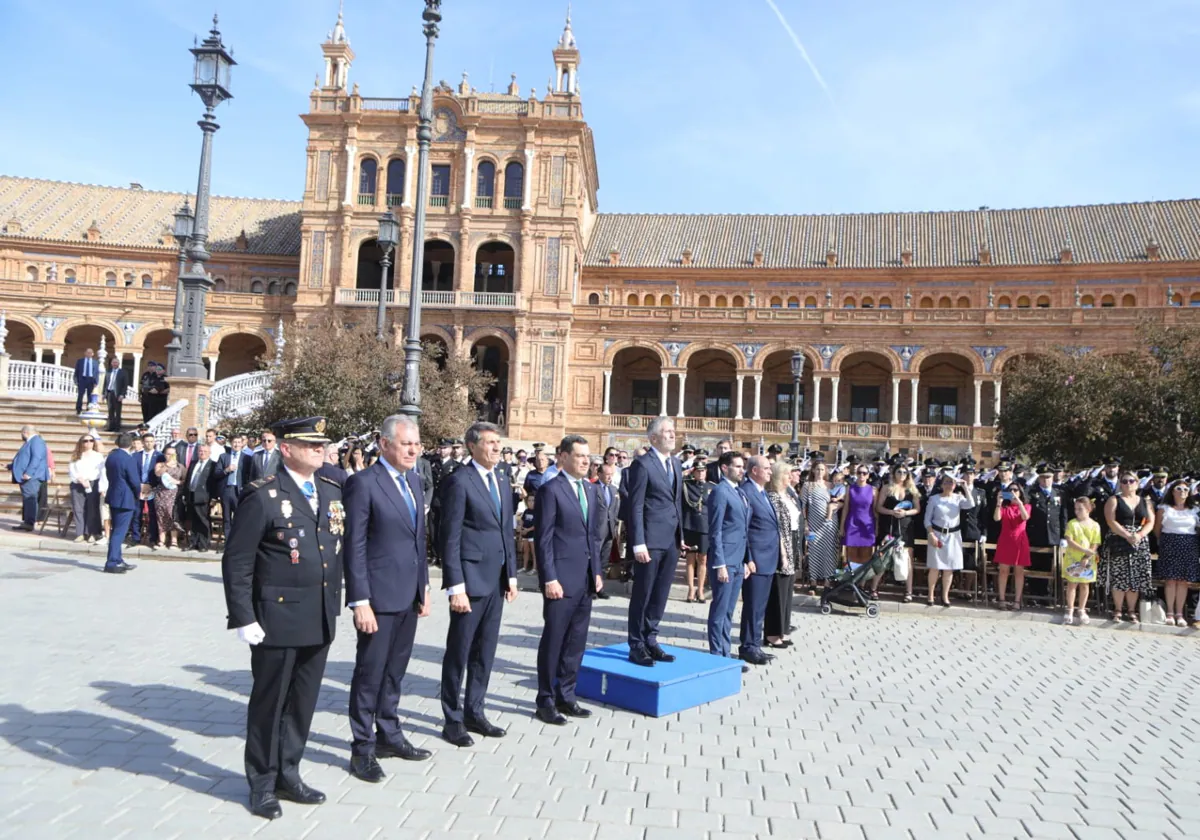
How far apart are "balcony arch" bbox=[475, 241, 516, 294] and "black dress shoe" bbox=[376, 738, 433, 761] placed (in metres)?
40.3

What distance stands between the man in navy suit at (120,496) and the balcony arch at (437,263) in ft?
105

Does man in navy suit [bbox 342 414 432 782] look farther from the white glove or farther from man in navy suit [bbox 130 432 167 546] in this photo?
man in navy suit [bbox 130 432 167 546]

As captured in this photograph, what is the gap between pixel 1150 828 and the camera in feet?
15.0

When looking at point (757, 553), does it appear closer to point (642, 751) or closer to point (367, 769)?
point (642, 751)

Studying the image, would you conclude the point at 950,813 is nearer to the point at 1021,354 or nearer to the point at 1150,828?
the point at 1150,828

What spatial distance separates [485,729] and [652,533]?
2.14m

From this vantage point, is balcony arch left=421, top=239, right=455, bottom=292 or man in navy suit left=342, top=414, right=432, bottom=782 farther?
balcony arch left=421, top=239, right=455, bottom=292

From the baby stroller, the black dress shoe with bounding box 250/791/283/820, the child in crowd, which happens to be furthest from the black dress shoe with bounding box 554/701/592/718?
the child in crowd

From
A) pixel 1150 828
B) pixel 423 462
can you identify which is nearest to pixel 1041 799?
pixel 1150 828

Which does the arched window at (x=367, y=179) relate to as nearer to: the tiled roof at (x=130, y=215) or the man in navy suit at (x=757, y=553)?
the tiled roof at (x=130, y=215)

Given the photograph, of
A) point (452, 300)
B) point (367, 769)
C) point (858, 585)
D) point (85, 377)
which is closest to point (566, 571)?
point (367, 769)

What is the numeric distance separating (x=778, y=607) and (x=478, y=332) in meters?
34.5

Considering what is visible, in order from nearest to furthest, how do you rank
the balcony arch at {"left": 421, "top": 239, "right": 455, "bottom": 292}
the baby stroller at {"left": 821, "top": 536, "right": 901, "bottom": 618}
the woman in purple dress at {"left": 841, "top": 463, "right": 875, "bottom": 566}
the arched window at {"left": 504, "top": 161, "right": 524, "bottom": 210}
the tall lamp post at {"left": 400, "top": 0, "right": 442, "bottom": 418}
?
the baby stroller at {"left": 821, "top": 536, "right": 901, "bottom": 618} < the woman in purple dress at {"left": 841, "top": 463, "right": 875, "bottom": 566} < the tall lamp post at {"left": 400, "top": 0, "right": 442, "bottom": 418} < the arched window at {"left": 504, "top": 161, "right": 524, "bottom": 210} < the balcony arch at {"left": 421, "top": 239, "right": 455, "bottom": 292}

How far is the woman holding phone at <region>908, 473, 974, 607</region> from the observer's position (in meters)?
11.4
